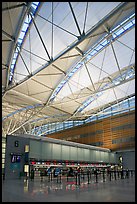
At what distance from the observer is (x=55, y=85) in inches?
1198

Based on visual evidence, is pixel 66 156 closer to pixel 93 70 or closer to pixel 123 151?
pixel 93 70

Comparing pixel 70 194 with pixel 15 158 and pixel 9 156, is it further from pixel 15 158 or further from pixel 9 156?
pixel 15 158

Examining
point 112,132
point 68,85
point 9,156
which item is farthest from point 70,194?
point 112,132

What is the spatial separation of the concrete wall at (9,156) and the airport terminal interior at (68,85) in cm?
11

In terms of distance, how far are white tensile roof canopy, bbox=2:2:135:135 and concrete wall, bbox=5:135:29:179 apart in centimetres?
820

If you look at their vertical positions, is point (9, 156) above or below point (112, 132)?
below

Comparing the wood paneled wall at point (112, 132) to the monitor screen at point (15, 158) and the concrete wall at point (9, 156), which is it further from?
the monitor screen at point (15, 158)

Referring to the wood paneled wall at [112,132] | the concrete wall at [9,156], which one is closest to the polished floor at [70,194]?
the concrete wall at [9,156]

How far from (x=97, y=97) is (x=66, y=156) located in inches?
579

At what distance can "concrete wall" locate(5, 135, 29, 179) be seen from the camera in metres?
21.1

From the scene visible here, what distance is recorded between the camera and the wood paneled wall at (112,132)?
1593 inches

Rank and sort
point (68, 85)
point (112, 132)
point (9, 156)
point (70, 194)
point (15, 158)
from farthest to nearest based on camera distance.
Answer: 1. point (112, 132)
2. point (68, 85)
3. point (15, 158)
4. point (9, 156)
5. point (70, 194)

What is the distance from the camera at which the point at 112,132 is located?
1693 inches

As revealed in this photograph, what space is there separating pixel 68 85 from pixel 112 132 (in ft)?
59.6
